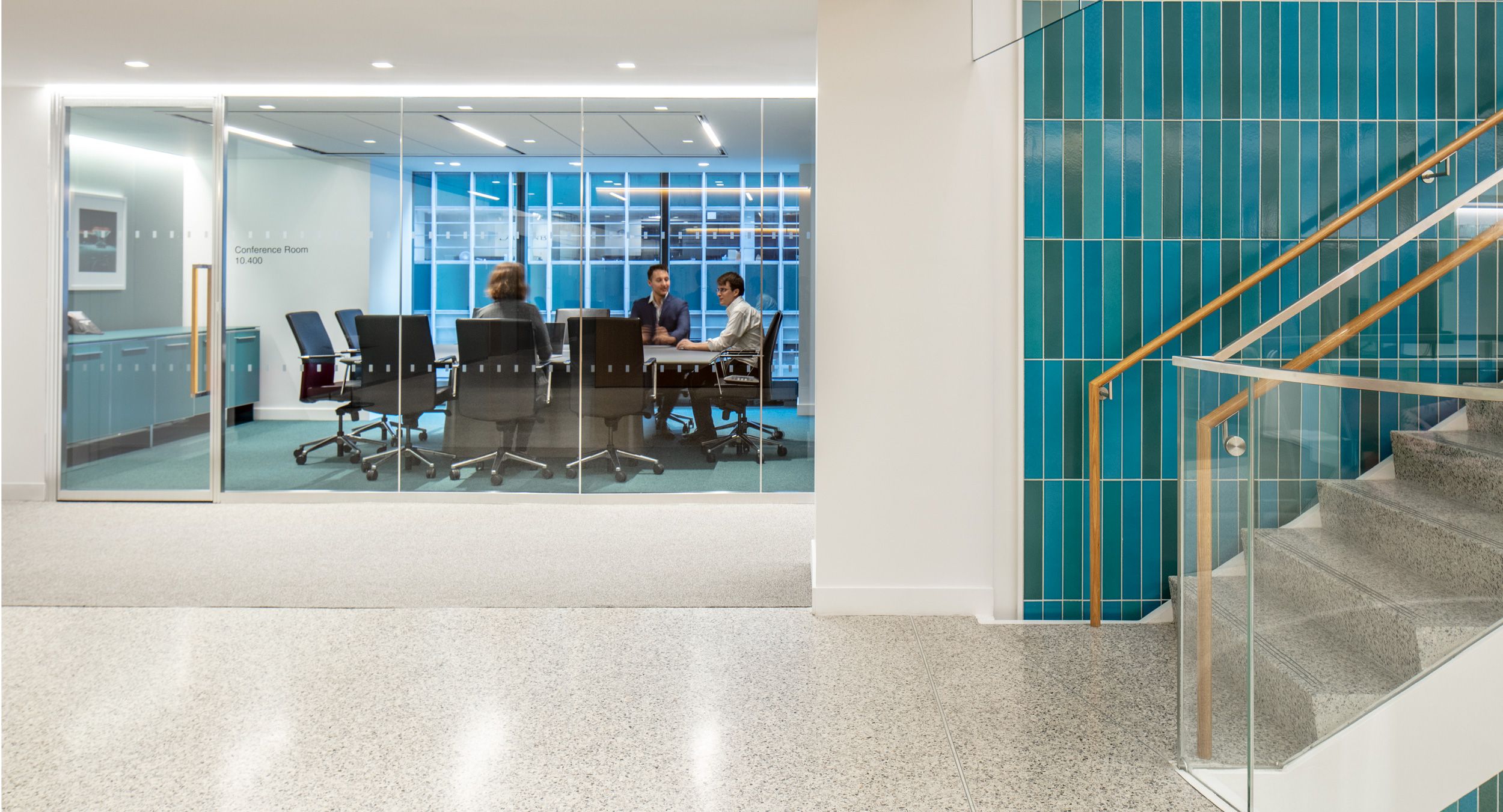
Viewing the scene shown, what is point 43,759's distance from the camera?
2629mm

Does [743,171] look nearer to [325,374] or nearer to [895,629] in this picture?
[325,374]

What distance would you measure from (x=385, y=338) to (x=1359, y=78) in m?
5.29

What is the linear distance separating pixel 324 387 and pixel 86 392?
4.73 feet

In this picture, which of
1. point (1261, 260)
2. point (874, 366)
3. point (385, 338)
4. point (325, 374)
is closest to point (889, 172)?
point (874, 366)

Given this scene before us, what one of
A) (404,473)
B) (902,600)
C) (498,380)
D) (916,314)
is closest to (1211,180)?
(916,314)

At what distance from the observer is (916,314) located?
3.86m

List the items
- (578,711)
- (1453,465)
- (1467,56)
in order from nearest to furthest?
(1453,465), (578,711), (1467,56)

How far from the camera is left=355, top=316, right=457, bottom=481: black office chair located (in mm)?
6266

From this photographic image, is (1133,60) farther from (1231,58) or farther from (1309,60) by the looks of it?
(1309,60)

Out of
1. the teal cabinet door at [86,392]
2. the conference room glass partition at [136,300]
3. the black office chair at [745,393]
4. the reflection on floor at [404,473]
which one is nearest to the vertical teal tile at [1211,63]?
the black office chair at [745,393]

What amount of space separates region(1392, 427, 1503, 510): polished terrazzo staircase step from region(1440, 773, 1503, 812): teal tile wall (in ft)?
1.84

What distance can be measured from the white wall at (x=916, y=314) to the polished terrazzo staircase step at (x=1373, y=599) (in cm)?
169

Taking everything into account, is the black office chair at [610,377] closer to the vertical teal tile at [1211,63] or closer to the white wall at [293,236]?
the white wall at [293,236]

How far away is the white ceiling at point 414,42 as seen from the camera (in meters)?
4.40
